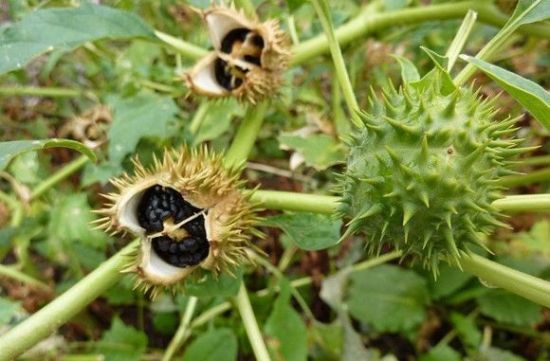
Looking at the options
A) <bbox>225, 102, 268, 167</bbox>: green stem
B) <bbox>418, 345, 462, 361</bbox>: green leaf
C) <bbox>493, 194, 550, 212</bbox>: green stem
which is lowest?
<bbox>418, 345, 462, 361</bbox>: green leaf

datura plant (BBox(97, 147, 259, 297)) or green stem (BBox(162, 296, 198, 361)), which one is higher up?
datura plant (BBox(97, 147, 259, 297))

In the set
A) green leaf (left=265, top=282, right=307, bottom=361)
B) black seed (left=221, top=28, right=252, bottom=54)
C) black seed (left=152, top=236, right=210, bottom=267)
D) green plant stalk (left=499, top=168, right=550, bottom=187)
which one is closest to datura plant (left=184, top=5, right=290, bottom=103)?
black seed (left=221, top=28, right=252, bottom=54)

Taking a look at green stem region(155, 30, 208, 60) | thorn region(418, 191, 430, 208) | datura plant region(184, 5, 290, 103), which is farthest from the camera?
green stem region(155, 30, 208, 60)

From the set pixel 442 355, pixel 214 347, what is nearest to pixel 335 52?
pixel 214 347

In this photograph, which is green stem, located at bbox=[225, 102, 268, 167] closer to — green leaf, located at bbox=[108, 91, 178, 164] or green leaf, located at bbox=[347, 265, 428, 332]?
green leaf, located at bbox=[108, 91, 178, 164]

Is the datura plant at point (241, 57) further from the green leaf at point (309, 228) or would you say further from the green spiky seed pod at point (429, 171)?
the green spiky seed pod at point (429, 171)

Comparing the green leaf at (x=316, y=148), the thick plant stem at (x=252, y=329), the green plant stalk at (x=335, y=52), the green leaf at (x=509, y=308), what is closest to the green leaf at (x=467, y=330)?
the green leaf at (x=509, y=308)
